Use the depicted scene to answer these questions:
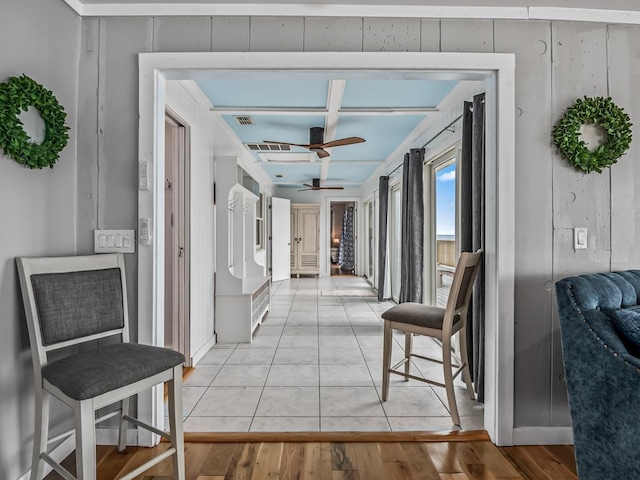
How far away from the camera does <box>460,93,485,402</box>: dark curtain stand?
2422 mm

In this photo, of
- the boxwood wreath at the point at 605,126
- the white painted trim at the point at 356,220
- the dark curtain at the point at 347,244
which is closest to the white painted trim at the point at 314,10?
the boxwood wreath at the point at 605,126

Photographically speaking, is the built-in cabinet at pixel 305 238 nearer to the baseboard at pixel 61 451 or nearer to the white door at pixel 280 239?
the white door at pixel 280 239

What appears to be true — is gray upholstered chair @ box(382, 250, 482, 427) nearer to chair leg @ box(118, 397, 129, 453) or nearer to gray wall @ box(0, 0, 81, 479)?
chair leg @ box(118, 397, 129, 453)

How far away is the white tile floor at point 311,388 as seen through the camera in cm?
218

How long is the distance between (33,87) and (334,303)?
16.1 ft

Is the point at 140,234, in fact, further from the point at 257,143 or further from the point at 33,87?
the point at 257,143

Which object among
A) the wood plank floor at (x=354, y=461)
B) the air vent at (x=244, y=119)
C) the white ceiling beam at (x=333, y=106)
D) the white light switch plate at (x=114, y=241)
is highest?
the air vent at (x=244, y=119)

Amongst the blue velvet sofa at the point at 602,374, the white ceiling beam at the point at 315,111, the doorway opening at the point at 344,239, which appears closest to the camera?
the blue velvet sofa at the point at 602,374

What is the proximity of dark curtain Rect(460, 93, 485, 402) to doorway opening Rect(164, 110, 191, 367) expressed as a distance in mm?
2218

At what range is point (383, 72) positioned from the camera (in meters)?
2.00

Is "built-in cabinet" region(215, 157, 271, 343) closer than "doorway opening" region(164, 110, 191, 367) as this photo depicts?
No

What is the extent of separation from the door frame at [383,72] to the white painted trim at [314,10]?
22 cm

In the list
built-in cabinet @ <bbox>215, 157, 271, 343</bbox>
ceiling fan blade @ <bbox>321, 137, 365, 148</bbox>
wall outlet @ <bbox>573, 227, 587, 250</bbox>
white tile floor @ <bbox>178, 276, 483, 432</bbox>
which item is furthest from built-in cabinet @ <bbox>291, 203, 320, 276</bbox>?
wall outlet @ <bbox>573, 227, 587, 250</bbox>

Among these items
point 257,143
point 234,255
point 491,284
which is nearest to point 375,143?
point 257,143
